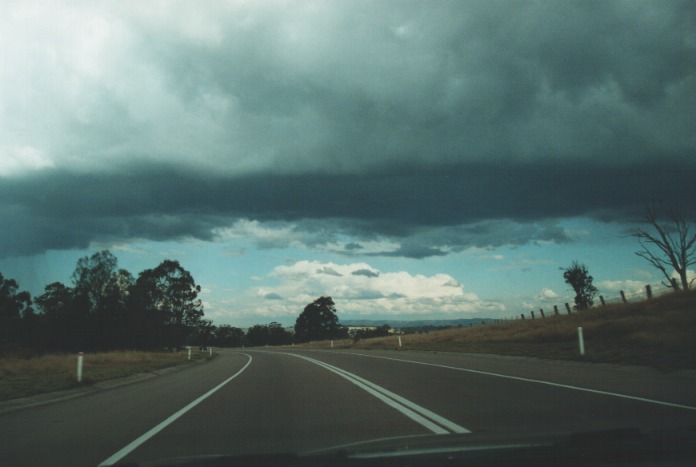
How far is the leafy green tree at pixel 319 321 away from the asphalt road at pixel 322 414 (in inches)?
5350

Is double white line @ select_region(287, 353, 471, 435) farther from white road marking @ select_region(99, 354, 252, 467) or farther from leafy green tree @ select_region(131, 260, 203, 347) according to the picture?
leafy green tree @ select_region(131, 260, 203, 347)

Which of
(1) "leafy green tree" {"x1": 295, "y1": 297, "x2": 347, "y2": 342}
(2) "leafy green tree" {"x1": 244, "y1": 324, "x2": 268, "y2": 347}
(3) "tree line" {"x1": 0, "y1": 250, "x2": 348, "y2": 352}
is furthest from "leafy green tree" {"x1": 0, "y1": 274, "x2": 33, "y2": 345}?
(2) "leafy green tree" {"x1": 244, "y1": 324, "x2": 268, "y2": 347}

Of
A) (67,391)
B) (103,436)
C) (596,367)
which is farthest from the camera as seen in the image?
(596,367)

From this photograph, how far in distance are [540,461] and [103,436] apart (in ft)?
20.6

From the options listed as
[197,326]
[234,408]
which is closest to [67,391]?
[234,408]

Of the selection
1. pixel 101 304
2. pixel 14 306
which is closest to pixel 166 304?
pixel 101 304

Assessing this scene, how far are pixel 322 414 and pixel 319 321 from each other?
142347 mm

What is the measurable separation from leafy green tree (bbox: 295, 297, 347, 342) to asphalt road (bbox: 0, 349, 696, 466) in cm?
13588

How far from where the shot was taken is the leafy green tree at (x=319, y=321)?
150 m

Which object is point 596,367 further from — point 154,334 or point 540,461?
point 154,334

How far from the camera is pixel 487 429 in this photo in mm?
7344

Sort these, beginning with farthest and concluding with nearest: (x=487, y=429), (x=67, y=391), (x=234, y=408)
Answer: (x=67, y=391)
(x=234, y=408)
(x=487, y=429)

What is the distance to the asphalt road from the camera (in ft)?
23.2

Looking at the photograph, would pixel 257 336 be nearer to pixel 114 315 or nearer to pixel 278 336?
pixel 278 336
